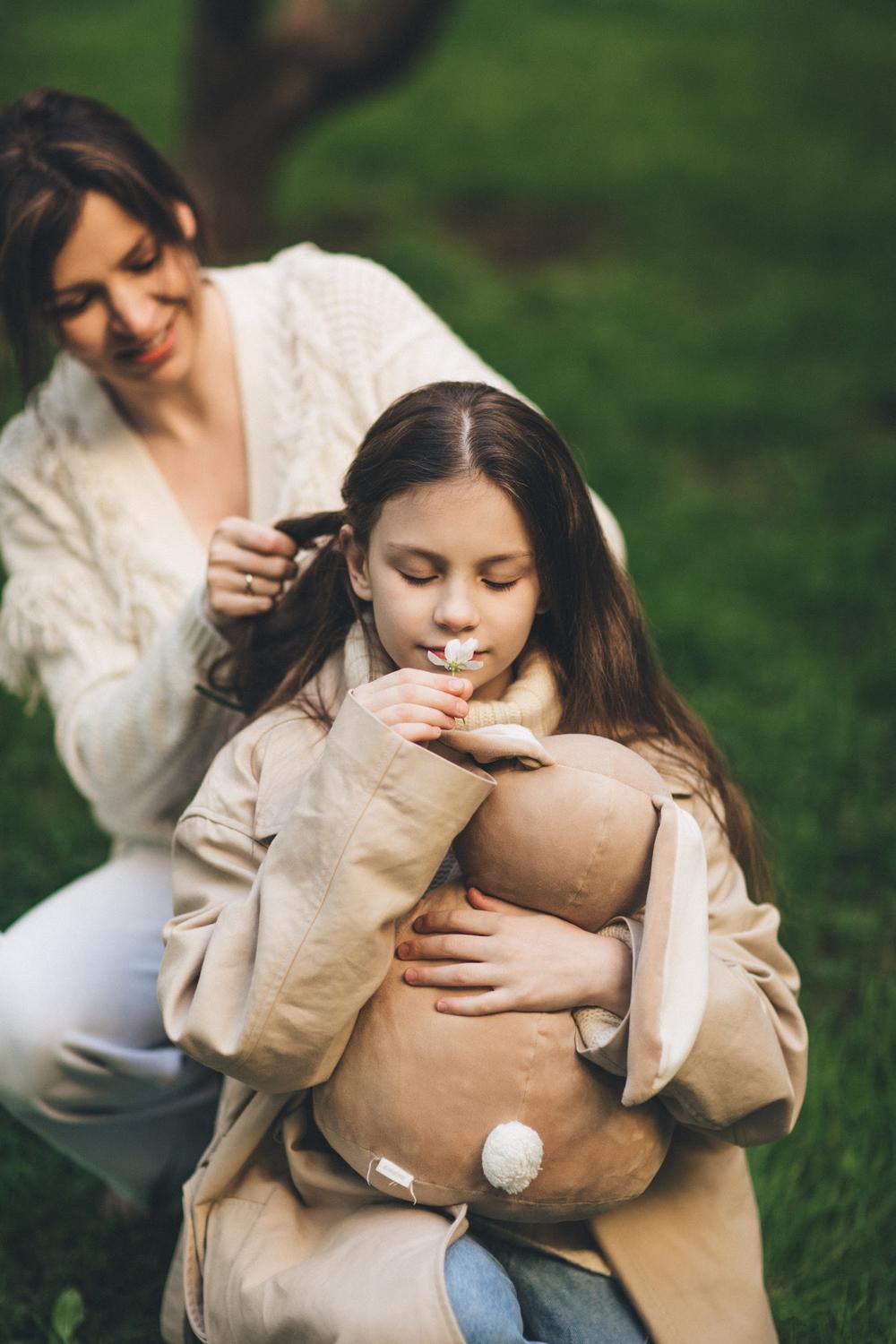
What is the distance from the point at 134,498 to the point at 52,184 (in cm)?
61

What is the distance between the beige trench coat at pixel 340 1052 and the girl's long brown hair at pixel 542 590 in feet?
0.37

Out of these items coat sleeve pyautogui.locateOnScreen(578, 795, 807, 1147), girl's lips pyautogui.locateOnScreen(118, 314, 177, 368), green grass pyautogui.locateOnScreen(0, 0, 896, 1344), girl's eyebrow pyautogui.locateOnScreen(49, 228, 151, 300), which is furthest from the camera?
green grass pyautogui.locateOnScreen(0, 0, 896, 1344)

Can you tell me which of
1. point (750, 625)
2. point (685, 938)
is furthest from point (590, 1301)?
point (750, 625)

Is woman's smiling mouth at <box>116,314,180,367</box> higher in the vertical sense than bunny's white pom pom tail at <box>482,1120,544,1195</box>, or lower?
higher

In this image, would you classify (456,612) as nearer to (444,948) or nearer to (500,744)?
(500,744)

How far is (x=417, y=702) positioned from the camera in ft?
5.23

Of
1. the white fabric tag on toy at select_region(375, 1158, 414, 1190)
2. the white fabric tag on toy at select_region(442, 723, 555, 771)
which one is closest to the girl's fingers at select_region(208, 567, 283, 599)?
the white fabric tag on toy at select_region(442, 723, 555, 771)

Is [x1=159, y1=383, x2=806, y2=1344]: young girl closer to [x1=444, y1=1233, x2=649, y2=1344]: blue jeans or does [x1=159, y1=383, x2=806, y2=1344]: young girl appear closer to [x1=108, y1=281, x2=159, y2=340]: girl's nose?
[x1=444, y1=1233, x2=649, y2=1344]: blue jeans

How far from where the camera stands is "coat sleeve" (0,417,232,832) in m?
2.17

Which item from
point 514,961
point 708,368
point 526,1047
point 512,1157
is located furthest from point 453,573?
point 708,368

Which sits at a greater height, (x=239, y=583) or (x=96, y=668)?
(x=239, y=583)

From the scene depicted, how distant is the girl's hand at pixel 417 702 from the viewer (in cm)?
158

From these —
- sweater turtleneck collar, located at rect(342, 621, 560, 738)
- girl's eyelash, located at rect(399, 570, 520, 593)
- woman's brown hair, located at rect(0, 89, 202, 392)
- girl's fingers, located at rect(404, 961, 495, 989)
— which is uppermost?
woman's brown hair, located at rect(0, 89, 202, 392)

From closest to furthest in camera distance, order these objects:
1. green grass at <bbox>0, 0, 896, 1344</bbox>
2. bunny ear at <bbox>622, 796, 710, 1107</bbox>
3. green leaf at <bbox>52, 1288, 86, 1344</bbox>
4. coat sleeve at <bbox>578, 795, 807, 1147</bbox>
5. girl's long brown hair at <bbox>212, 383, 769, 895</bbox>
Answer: bunny ear at <bbox>622, 796, 710, 1107</bbox> < coat sleeve at <bbox>578, 795, 807, 1147</bbox> < girl's long brown hair at <bbox>212, 383, 769, 895</bbox> < green leaf at <bbox>52, 1288, 86, 1344</bbox> < green grass at <bbox>0, 0, 896, 1344</bbox>
